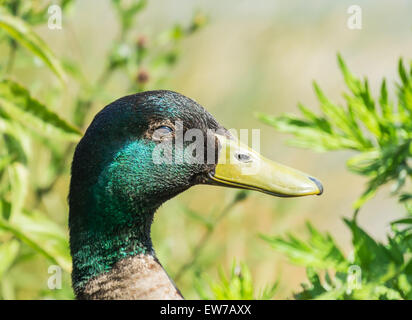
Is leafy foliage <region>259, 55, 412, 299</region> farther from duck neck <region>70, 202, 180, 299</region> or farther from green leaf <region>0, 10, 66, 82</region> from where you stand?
green leaf <region>0, 10, 66, 82</region>

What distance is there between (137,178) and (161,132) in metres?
0.11

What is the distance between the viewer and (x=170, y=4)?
3.15 metres

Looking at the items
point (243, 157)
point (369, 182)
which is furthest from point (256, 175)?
point (369, 182)

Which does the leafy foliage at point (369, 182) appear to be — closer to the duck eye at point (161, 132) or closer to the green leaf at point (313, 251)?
the green leaf at point (313, 251)

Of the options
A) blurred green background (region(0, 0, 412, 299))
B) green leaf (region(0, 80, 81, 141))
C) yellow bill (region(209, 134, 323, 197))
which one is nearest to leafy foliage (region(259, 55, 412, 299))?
yellow bill (region(209, 134, 323, 197))

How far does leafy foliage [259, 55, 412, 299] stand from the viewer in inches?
55.4

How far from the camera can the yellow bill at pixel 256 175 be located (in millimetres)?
1347

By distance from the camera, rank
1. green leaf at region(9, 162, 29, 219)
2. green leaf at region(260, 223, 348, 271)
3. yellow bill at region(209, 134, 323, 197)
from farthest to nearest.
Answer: green leaf at region(9, 162, 29, 219), green leaf at region(260, 223, 348, 271), yellow bill at region(209, 134, 323, 197)

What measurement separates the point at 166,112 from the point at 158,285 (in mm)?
384

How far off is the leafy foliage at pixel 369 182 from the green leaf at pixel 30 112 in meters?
0.50

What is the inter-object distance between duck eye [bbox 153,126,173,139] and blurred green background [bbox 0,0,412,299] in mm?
1266

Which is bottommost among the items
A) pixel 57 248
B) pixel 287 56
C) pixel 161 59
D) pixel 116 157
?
pixel 57 248
